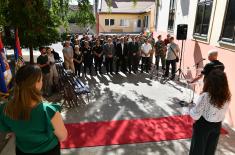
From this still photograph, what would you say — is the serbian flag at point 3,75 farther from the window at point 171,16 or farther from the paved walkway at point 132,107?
the window at point 171,16

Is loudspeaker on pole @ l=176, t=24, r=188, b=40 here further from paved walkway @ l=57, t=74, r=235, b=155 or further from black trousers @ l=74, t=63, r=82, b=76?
black trousers @ l=74, t=63, r=82, b=76

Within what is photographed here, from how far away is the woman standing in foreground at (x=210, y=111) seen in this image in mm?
2887

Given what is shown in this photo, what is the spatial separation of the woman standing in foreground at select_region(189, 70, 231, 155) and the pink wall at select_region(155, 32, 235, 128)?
303 centimetres

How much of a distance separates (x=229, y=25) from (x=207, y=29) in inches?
56.4

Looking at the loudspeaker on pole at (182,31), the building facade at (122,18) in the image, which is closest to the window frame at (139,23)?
the building facade at (122,18)

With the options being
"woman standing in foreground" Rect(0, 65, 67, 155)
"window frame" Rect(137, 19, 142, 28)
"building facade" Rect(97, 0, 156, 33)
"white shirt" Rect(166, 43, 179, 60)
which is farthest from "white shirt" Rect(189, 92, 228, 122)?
"window frame" Rect(137, 19, 142, 28)

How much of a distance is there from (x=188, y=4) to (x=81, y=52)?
5.07m

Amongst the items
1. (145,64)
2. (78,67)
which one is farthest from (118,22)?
(78,67)

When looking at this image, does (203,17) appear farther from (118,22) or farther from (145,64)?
(118,22)

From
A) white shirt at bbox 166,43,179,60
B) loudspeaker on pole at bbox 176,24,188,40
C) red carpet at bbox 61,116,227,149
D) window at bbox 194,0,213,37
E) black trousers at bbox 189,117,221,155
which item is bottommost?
red carpet at bbox 61,116,227,149

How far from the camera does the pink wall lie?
5.98 metres

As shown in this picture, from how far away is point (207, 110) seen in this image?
300 cm

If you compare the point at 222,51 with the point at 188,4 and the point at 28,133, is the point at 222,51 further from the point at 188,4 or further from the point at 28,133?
the point at 28,133

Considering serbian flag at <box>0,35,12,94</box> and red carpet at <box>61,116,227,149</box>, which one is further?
serbian flag at <box>0,35,12,94</box>
